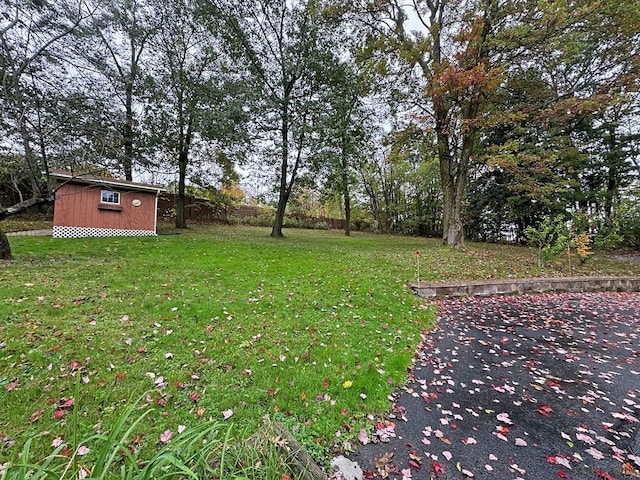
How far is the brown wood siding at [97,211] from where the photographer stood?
30.9 ft

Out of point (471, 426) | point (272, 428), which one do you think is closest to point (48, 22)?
point (272, 428)

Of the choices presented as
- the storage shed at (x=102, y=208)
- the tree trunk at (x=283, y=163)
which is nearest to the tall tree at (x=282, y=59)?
the tree trunk at (x=283, y=163)

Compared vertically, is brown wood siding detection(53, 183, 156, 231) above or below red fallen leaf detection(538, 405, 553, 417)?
above

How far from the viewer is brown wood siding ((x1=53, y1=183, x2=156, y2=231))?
9.43 metres

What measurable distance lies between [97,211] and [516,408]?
12.4 meters

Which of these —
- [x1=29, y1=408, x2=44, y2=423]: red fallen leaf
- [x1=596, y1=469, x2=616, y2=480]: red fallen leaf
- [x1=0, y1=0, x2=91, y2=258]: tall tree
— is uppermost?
[x1=0, y1=0, x2=91, y2=258]: tall tree

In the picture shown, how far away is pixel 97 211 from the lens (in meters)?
10.0

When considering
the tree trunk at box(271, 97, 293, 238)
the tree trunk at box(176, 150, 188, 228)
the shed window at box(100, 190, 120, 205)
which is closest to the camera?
the shed window at box(100, 190, 120, 205)

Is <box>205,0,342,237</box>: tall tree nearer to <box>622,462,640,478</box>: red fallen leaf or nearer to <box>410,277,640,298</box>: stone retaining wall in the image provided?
<box>410,277,640,298</box>: stone retaining wall

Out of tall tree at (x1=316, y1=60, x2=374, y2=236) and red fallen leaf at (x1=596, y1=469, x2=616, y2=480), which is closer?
red fallen leaf at (x1=596, y1=469, x2=616, y2=480)

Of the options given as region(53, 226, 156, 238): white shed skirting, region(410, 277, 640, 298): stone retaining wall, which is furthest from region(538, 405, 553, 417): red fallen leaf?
region(53, 226, 156, 238): white shed skirting

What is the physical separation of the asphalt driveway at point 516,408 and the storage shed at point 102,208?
1082 centimetres

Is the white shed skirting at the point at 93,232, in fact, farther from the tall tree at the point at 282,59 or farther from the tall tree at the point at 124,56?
the tall tree at the point at 282,59

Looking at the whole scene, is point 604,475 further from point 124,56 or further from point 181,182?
point 124,56
